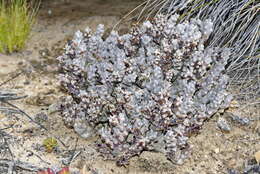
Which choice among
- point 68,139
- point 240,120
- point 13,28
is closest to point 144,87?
point 68,139

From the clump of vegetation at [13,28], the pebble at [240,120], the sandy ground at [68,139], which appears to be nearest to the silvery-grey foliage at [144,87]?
the sandy ground at [68,139]

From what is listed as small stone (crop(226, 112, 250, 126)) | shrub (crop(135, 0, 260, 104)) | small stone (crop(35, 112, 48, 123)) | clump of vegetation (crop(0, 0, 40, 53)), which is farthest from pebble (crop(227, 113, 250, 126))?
clump of vegetation (crop(0, 0, 40, 53))

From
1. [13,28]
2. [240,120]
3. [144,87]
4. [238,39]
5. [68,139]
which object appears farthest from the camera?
[13,28]

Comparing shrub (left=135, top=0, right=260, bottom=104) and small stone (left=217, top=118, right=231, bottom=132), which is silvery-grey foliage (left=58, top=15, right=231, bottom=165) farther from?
shrub (left=135, top=0, right=260, bottom=104)

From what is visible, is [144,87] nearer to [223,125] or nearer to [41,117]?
[223,125]

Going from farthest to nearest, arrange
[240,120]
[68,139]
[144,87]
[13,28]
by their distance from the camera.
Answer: [13,28], [240,120], [68,139], [144,87]

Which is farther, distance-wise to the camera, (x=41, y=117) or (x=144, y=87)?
(x=41, y=117)

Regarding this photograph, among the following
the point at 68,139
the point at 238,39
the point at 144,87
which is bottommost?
the point at 68,139

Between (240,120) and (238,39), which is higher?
(238,39)
